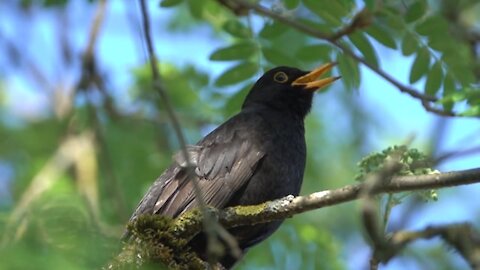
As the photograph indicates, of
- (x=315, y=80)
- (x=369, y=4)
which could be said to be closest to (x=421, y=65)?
(x=369, y=4)

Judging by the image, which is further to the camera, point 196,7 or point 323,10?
point 196,7

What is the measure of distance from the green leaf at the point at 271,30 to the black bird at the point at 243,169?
436mm

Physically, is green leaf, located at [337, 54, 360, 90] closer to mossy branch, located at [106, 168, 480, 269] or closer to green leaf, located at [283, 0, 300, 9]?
green leaf, located at [283, 0, 300, 9]

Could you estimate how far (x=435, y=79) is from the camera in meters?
6.58

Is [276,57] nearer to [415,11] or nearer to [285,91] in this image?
[285,91]

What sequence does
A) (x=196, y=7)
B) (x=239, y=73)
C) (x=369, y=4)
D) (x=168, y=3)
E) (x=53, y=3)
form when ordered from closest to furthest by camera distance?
(x=369, y=4), (x=168, y=3), (x=239, y=73), (x=53, y=3), (x=196, y=7)

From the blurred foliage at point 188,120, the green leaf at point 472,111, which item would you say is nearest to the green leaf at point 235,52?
the blurred foliage at point 188,120

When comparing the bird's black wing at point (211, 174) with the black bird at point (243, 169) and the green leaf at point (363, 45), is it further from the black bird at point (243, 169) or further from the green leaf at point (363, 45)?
the green leaf at point (363, 45)

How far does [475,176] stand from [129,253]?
1977mm

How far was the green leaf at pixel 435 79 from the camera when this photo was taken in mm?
6562

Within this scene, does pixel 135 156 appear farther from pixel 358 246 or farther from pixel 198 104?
pixel 358 246

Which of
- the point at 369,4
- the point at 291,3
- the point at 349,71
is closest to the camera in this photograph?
the point at 369,4

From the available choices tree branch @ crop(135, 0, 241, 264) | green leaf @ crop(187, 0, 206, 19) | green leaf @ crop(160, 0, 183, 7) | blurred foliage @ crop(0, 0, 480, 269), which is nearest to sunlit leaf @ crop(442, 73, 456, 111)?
blurred foliage @ crop(0, 0, 480, 269)

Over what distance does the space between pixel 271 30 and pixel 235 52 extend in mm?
346
